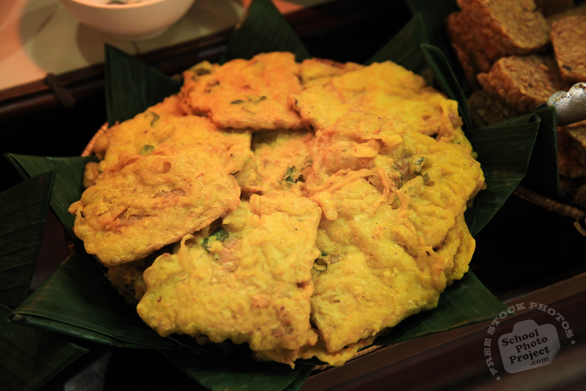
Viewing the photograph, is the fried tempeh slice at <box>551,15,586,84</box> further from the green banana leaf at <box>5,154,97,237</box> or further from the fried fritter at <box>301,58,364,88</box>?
the green banana leaf at <box>5,154,97,237</box>

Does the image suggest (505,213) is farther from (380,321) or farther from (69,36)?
(69,36)

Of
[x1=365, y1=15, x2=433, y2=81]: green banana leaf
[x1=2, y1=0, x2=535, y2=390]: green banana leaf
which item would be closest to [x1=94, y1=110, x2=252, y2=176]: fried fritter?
[x1=2, y1=0, x2=535, y2=390]: green banana leaf

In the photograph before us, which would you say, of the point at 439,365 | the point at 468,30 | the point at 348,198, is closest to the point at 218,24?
the point at 468,30

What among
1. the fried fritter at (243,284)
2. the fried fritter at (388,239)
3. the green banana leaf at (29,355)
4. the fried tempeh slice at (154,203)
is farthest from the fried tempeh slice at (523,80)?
the green banana leaf at (29,355)

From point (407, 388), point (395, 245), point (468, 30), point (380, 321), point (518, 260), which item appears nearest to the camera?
point (380, 321)

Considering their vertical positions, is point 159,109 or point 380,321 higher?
point 159,109

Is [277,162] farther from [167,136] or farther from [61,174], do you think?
[61,174]
